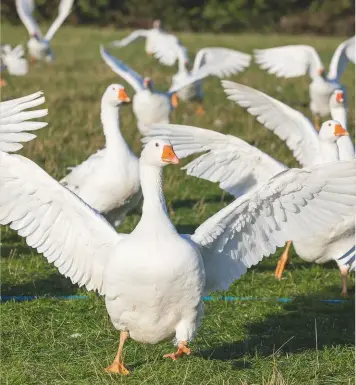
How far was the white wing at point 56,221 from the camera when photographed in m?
5.76

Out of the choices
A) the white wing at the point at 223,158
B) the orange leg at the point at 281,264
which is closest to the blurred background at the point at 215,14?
the orange leg at the point at 281,264

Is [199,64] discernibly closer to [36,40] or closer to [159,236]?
[36,40]

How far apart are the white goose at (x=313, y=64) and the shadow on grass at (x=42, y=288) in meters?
7.24

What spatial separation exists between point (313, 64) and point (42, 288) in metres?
9.09

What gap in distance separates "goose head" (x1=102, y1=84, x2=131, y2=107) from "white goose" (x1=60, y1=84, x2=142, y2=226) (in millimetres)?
486

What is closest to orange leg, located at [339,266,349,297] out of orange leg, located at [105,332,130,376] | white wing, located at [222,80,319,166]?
white wing, located at [222,80,319,166]

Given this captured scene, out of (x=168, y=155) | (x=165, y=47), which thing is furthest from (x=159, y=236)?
(x=165, y=47)

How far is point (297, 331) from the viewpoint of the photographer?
22.4 ft

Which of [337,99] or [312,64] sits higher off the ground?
[337,99]

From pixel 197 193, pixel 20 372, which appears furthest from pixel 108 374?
pixel 197 193

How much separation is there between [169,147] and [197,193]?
18.3 feet

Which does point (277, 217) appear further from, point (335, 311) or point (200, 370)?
point (335, 311)

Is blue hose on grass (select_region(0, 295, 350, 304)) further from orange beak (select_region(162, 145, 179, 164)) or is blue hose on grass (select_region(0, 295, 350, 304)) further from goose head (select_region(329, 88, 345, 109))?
goose head (select_region(329, 88, 345, 109))

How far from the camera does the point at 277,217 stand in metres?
5.94
